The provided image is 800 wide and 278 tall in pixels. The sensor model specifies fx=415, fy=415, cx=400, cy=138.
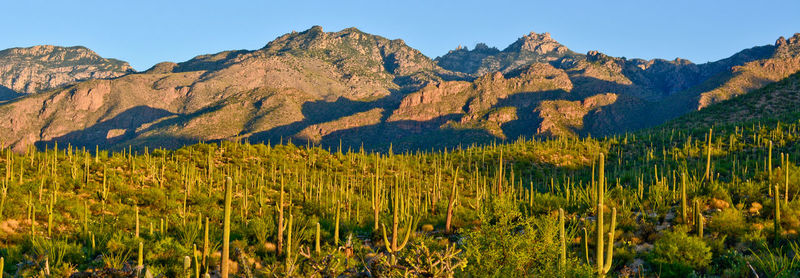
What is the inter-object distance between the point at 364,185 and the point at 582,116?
6093 inches

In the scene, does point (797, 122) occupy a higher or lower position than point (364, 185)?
higher

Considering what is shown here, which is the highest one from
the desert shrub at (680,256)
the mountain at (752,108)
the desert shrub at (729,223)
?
the mountain at (752,108)

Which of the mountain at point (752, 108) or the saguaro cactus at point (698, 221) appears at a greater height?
the mountain at point (752, 108)

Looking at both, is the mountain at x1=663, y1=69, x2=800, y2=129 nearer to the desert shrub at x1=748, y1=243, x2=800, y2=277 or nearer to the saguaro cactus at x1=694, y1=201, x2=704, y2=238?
the saguaro cactus at x1=694, y1=201, x2=704, y2=238

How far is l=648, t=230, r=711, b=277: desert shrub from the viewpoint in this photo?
9.57 m

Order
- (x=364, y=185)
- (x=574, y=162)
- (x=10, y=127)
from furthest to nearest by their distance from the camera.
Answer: (x=10, y=127) < (x=574, y=162) < (x=364, y=185)

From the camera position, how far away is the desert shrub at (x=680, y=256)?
9570mm

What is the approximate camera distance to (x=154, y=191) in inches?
824

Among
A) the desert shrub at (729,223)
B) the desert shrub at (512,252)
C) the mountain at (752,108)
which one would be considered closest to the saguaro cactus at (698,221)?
the desert shrub at (729,223)

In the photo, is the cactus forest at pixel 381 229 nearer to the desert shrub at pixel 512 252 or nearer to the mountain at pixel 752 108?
the desert shrub at pixel 512 252

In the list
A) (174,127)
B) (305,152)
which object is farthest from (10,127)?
(305,152)

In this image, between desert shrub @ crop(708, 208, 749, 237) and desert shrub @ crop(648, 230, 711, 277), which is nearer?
desert shrub @ crop(648, 230, 711, 277)

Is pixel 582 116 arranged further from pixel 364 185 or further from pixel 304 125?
pixel 364 185

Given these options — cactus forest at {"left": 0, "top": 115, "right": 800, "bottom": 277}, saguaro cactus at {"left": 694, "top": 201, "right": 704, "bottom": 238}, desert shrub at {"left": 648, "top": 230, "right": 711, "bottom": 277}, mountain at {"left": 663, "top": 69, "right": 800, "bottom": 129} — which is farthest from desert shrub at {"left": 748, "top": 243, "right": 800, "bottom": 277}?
mountain at {"left": 663, "top": 69, "right": 800, "bottom": 129}
